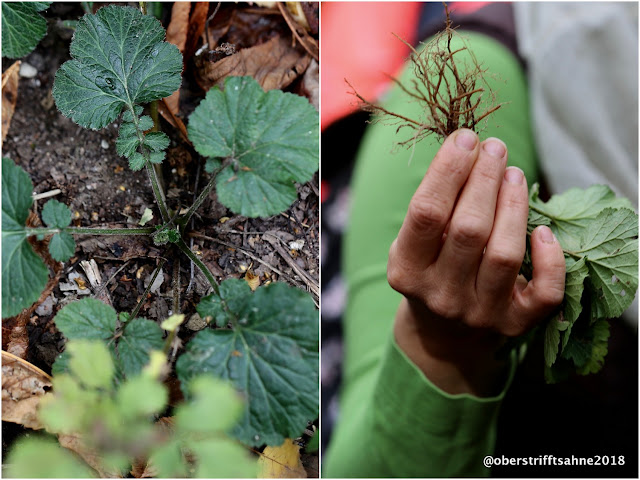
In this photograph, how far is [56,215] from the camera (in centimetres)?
61

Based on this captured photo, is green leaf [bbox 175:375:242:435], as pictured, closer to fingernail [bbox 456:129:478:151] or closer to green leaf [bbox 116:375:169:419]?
green leaf [bbox 116:375:169:419]

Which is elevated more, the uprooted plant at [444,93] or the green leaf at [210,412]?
the uprooted plant at [444,93]

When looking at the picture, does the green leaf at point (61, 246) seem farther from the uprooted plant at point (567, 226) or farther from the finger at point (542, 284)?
the finger at point (542, 284)

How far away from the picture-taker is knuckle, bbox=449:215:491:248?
1.61 feet

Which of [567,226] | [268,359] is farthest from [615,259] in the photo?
[268,359]

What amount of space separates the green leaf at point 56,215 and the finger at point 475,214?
450 millimetres

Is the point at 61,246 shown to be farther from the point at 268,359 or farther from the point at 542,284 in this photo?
the point at 542,284

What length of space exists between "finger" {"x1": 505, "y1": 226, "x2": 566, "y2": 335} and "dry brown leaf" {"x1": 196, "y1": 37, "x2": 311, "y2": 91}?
39 centimetres

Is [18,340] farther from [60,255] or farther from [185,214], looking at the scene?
[185,214]

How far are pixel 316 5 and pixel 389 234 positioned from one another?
34cm

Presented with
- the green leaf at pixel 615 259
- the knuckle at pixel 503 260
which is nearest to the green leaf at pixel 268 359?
the knuckle at pixel 503 260

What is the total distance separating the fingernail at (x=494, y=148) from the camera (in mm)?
517

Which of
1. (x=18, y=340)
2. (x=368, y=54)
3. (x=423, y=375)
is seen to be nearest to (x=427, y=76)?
(x=368, y=54)

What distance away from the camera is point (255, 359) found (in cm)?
61
